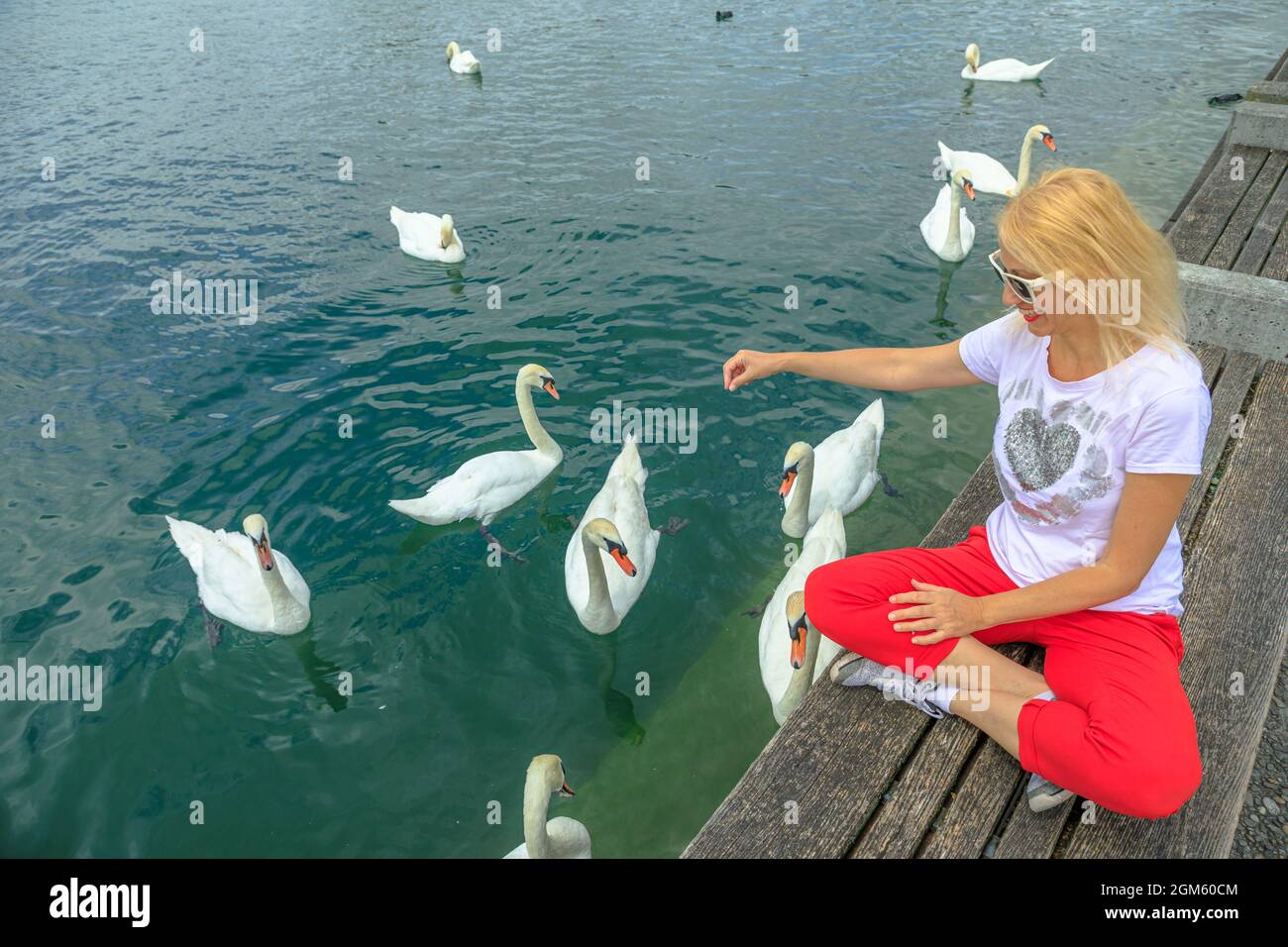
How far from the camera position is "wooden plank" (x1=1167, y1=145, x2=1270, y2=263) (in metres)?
6.57

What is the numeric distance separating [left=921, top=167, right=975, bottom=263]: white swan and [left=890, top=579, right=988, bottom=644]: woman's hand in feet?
23.9

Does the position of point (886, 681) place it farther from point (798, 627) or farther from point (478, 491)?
point (478, 491)

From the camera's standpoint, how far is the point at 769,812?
9.97 ft

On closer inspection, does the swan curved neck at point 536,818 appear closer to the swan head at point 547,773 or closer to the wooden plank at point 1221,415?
the swan head at point 547,773

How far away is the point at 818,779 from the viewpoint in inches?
123

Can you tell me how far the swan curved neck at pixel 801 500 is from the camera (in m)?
6.10

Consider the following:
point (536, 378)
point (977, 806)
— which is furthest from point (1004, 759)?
point (536, 378)

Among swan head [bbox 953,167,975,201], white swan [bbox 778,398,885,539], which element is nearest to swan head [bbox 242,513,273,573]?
white swan [bbox 778,398,885,539]

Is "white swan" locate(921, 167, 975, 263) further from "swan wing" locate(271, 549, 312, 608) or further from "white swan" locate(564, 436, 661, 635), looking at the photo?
"swan wing" locate(271, 549, 312, 608)

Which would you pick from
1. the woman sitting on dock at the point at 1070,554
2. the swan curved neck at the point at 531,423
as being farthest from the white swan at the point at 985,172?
the woman sitting on dock at the point at 1070,554

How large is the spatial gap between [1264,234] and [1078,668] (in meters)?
5.31
